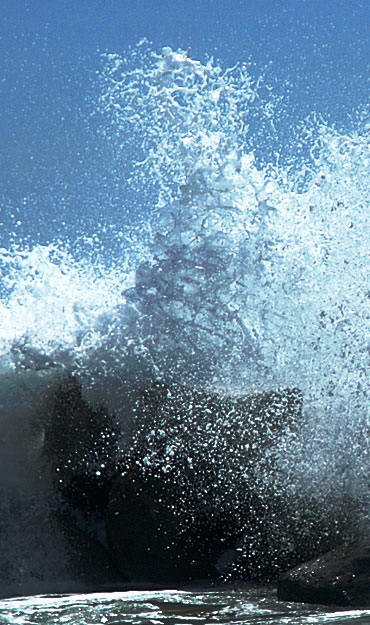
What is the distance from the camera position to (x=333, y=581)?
183 inches

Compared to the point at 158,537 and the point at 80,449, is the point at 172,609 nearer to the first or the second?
the point at 158,537

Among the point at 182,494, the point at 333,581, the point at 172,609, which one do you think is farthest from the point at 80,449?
the point at 333,581

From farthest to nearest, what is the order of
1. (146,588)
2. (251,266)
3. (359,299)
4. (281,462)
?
(251,266)
(359,299)
(281,462)
(146,588)

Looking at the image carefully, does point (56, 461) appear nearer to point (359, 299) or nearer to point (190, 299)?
point (190, 299)

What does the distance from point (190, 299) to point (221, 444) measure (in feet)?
4.42

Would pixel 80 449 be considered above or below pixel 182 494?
above

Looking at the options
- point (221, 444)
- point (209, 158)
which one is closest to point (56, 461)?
point (221, 444)

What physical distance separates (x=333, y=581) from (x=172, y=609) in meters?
0.83

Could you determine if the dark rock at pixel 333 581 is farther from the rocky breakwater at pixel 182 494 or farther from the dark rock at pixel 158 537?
the dark rock at pixel 158 537

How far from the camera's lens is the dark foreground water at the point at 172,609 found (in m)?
4.34

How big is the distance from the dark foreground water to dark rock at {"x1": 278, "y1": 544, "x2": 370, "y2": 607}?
84mm

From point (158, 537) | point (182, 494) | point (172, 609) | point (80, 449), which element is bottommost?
point (172, 609)

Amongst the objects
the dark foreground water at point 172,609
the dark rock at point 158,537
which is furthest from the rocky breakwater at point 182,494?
the dark foreground water at point 172,609

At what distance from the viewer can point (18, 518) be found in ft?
19.5
